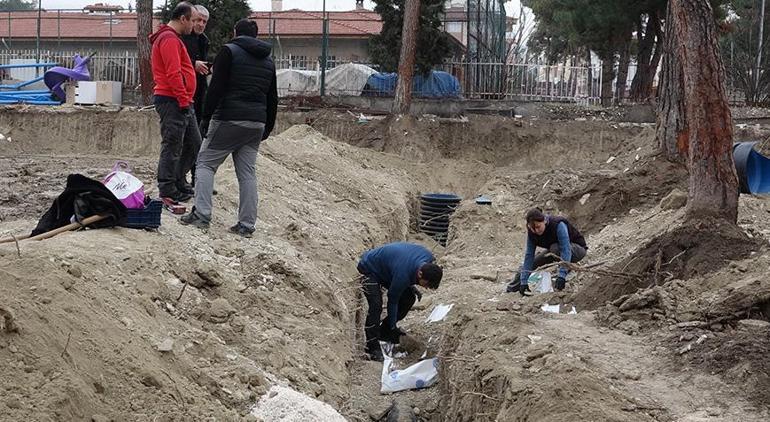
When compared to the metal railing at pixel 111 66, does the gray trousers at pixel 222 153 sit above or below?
below

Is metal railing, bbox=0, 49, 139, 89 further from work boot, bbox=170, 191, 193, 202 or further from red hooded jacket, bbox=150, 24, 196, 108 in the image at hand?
red hooded jacket, bbox=150, 24, 196, 108

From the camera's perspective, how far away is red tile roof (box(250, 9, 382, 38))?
3172cm

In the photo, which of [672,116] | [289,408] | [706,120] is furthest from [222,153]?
[672,116]

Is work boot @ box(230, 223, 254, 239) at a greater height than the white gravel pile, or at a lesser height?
greater

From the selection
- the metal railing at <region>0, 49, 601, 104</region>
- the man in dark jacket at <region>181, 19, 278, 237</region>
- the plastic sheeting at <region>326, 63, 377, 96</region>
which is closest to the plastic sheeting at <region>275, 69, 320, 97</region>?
the metal railing at <region>0, 49, 601, 104</region>

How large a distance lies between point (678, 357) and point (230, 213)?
17.0 feet

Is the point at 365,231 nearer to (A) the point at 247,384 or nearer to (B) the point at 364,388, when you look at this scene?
(B) the point at 364,388

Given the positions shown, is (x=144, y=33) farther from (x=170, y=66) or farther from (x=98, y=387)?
(x=98, y=387)

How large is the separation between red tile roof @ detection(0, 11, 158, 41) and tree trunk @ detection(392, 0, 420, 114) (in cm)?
1671

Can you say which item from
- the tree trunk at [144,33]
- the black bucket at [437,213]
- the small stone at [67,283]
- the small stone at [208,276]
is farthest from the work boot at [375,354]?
the tree trunk at [144,33]

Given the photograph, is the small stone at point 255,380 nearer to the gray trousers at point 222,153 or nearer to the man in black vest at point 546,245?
the gray trousers at point 222,153

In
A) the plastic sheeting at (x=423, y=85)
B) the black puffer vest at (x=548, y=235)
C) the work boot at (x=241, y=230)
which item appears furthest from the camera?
the plastic sheeting at (x=423, y=85)

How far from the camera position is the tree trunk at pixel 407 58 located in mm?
22156

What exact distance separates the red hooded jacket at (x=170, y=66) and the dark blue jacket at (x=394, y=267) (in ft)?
7.73
